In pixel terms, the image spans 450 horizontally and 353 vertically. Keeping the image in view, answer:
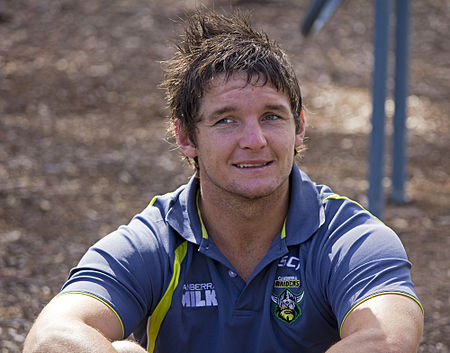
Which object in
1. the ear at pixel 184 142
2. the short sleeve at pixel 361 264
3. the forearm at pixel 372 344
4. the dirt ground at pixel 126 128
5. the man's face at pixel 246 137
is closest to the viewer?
the forearm at pixel 372 344

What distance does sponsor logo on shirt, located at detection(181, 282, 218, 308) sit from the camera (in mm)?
2965

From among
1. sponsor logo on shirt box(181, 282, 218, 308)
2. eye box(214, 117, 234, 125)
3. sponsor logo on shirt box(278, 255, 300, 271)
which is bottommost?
sponsor logo on shirt box(181, 282, 218, 308)

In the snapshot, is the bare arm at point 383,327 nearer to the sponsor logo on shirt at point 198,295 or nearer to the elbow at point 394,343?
the elbow at point 394,343

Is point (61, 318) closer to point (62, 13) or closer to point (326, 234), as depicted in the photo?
point (326, 234)

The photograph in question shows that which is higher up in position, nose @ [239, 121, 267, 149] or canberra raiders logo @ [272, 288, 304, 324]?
nose @ [239, 121, 267, 149]

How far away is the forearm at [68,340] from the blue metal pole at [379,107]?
2941 mm

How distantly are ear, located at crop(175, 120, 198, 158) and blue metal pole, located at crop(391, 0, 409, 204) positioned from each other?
3236 millimetres

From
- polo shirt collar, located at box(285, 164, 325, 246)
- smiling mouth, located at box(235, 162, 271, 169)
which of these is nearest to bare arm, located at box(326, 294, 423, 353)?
polo shirt collar, located at box(285, 164, 325, 246)

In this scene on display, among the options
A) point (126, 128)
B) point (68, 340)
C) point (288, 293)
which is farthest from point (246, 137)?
point (126, 128)

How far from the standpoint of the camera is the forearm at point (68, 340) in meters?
2.56

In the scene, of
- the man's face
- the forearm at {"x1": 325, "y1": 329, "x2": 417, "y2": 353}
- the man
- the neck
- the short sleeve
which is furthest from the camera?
the neck

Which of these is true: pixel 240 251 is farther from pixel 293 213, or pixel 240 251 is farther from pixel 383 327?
pixel 383 327

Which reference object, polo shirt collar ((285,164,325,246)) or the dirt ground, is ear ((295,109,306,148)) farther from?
the dirt ground

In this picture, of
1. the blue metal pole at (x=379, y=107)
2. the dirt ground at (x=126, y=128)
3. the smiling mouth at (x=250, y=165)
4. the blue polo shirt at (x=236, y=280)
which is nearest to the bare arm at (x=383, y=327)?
the blue polo shirt at (x=236, y=280)
